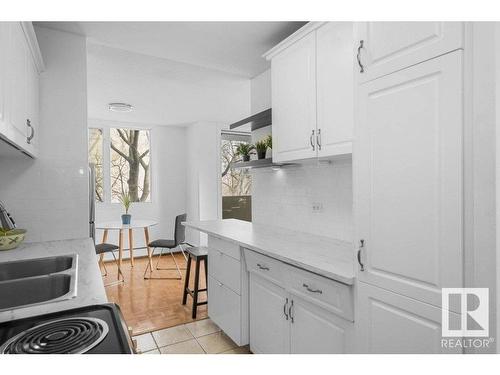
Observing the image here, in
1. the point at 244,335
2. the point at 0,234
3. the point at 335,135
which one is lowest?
the point at 244,335

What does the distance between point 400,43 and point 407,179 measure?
0.54 m

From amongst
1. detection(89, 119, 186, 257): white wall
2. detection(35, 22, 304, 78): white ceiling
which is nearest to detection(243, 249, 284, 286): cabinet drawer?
detection(35, 22, 304, 78): white ceiling

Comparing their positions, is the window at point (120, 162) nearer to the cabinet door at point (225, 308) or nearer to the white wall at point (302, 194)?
the white wall at point (302, 194)

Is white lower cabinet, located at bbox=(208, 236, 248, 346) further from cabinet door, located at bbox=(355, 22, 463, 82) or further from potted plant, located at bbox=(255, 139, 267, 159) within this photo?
cabinet door, located at bbox=(355, 22, 463, 82)

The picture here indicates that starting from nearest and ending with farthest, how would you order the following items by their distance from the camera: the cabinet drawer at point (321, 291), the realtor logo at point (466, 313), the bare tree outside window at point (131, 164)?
the realtor logo at point (466, 313)
the cabinet drawer at point (321, 291)
the bare tree outside window at point (131, 164)

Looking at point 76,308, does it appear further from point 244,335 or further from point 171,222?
point 171,222

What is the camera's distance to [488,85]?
0.98 meters

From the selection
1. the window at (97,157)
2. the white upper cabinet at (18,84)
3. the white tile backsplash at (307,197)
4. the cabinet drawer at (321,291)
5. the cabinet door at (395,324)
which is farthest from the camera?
the window at (97,157)

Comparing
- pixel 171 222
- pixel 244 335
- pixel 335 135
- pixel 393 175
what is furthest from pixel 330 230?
pixel 171 222

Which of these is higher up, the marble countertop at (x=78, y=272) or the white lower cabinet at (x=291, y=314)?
the marble countertop at (x=78, y=272)

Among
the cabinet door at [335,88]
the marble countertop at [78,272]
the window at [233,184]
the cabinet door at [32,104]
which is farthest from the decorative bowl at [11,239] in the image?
the window at [233,184]

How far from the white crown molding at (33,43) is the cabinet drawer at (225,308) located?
2.10 m

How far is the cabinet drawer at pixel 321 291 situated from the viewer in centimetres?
146
